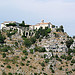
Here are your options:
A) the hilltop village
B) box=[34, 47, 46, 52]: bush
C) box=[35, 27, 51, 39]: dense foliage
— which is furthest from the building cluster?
box=[34, 47, 46, 52]: bush

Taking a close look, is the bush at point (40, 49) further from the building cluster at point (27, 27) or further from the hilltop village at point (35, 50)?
the building cluster at point (27, 27)

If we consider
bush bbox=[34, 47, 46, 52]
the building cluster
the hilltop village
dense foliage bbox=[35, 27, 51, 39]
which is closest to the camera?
the hilltop village

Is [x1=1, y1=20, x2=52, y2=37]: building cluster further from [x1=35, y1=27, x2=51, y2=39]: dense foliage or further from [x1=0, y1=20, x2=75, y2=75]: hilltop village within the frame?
[x1=35, y1=27, x2=51, y2=39]: dense foliage

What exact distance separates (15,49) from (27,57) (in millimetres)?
8222

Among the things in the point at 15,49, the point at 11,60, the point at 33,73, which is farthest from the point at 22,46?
the point at 33,73

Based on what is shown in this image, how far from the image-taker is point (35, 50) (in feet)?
428

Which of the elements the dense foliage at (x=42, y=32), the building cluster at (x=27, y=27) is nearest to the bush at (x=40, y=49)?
the dense foliage at (x=42, y=32)

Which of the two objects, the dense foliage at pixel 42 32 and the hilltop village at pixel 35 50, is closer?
the hilltop village at pixel 35 50

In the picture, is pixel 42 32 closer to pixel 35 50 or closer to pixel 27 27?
pixel 27 27

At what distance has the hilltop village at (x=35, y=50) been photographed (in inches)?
4665

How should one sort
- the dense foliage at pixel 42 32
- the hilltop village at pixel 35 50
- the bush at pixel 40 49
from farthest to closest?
the dense foliage at pixel 42 32 → the bush at pixel 40 49 → the hilltop village at pixel 35 50

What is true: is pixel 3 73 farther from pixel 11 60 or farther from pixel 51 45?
pixel 51 45

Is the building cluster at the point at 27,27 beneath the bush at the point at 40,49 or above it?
above

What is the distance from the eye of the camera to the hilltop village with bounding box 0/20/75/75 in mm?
118500
